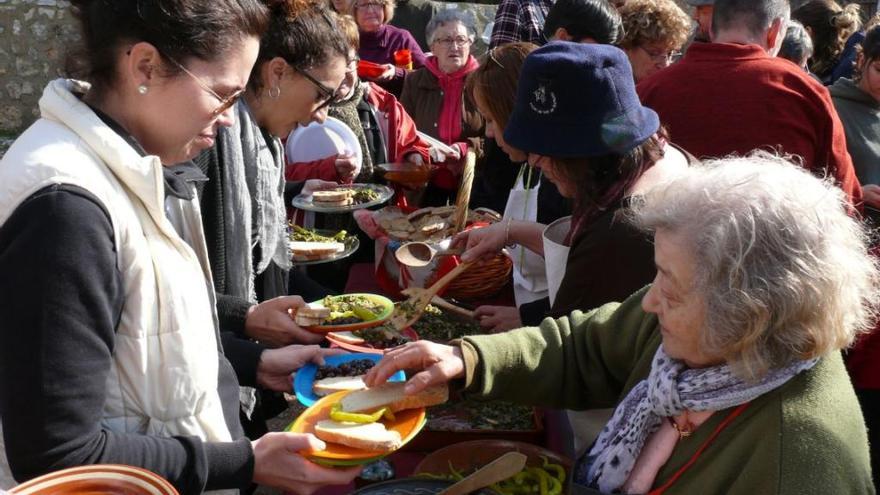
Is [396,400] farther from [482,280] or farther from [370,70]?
[370,70]

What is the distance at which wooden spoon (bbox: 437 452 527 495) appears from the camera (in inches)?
69.6

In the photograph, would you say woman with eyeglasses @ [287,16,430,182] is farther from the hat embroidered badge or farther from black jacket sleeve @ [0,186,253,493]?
black jacket sleeve @ [0,186,253,493]

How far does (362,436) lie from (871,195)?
308 cm

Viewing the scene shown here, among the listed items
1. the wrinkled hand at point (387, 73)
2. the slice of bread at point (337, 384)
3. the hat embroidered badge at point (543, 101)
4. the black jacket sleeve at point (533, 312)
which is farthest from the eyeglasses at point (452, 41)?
the slice of bread at point (337, 384)

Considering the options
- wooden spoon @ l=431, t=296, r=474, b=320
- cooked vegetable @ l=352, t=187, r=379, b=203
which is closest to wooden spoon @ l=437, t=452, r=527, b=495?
wooden spoon @ l=431, t=296, r=474, b=320

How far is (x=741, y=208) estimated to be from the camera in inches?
56.5

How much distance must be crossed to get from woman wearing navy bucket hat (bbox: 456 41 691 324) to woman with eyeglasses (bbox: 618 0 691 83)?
2034 mm

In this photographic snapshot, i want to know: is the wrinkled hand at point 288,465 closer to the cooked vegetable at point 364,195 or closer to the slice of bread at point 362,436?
the slice of bread at point 362,436

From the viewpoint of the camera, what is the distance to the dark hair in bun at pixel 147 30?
1527mm

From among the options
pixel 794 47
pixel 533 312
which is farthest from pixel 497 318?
pixel 794 47

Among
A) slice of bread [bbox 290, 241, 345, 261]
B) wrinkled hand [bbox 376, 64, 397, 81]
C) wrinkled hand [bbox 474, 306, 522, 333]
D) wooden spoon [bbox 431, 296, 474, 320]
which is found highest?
wrinkled hand [bbox 474, 306, 522, 333]

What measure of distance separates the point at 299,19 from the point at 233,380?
128 cm

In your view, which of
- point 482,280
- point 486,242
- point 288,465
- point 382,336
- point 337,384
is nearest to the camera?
point 288,465

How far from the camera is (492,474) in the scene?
5.84 feet
